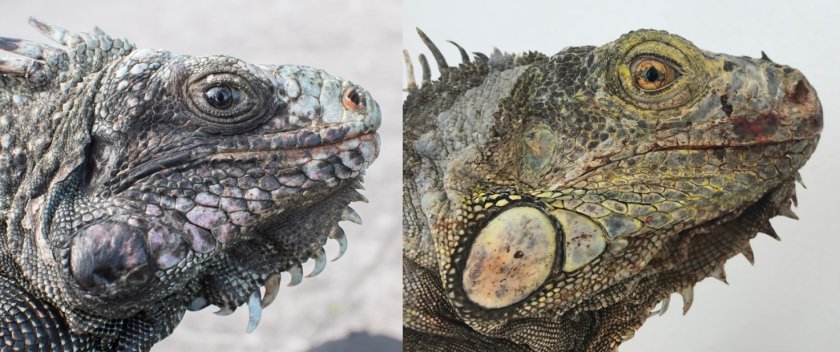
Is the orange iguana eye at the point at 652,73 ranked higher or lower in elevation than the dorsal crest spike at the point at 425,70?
lower

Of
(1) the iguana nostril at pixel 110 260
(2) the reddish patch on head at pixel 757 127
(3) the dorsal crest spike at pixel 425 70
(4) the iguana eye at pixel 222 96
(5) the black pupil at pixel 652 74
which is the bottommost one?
(1) the iguana nostril at pixel 110 260

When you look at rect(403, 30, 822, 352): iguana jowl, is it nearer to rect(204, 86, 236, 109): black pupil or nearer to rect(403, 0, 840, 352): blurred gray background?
rect(403, 0, 840, 352): blurred gray background

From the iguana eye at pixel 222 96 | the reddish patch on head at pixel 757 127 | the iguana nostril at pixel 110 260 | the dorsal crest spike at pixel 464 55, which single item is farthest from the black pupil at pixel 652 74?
the iguana nostril at pixel 110 260

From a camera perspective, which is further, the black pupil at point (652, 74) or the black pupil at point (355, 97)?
the black pupil at point (652, 74)

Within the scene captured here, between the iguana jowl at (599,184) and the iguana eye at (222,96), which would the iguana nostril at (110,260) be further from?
the iguana jowl at (599,184)

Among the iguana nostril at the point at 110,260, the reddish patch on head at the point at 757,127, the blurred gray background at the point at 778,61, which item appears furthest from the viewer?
the blurred gray background at the point at 778,61

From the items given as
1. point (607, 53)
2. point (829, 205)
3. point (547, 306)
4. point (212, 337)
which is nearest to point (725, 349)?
point (829, 205)

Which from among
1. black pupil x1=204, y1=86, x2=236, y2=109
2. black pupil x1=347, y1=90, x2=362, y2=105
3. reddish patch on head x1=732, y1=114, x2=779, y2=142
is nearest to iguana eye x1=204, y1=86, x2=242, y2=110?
black pupil x1=204, y1=86, x2=236, y2=109

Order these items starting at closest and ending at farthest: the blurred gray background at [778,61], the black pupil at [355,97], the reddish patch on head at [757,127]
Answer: the black pupil at [355,97], the reddish patch on head at [757,127], the blurred gray background at [778,61]

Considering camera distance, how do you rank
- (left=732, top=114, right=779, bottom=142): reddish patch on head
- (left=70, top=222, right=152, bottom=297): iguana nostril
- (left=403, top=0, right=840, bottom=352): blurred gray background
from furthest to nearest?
(left=403, top=0, right=840, bottom=352): blurred gray background → (left=732, top=114, right=779, bottom=142): reddish patch on head → (left=70, top=222, right=152, bottom=297): iguana nostril
